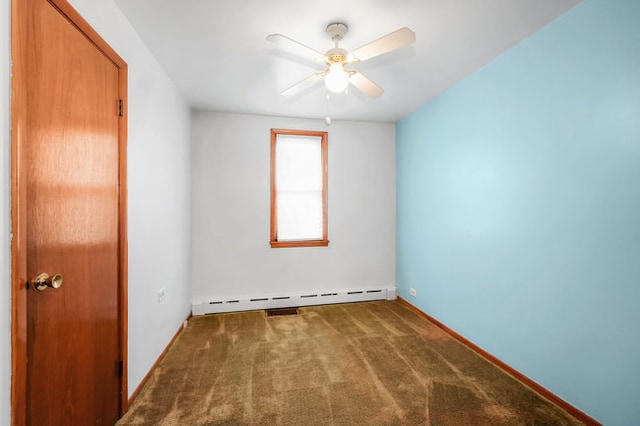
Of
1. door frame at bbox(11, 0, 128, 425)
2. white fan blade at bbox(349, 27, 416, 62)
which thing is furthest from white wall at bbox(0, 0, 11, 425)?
white fan blade at bbox(349, 27, 416, 62)

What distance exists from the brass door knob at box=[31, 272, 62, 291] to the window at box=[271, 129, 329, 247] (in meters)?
2.96

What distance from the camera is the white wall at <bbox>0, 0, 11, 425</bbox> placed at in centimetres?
104

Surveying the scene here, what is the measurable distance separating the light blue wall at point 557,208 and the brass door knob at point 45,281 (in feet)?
9.61

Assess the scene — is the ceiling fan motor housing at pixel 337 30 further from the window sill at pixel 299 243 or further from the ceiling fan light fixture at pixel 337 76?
the window sill at pixel 299 243

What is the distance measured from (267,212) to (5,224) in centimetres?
307

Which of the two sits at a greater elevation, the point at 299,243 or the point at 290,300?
the point at 299,243

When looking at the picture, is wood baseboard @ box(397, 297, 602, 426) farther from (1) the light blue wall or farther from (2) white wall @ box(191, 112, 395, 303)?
(2) white wall @ box(191, 112, 395, 303)

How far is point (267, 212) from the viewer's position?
4109 millimetres

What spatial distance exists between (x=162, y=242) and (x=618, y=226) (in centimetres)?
340

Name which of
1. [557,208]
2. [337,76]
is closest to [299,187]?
[337,76]

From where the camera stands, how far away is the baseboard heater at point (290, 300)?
388cm

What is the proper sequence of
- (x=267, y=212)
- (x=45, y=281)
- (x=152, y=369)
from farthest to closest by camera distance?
(x=267, y=212) < (x=152, y=369) < (x=45, y=281)

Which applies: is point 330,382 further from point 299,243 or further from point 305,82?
point 305,82

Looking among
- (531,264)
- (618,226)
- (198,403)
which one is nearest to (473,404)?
(531,264)
